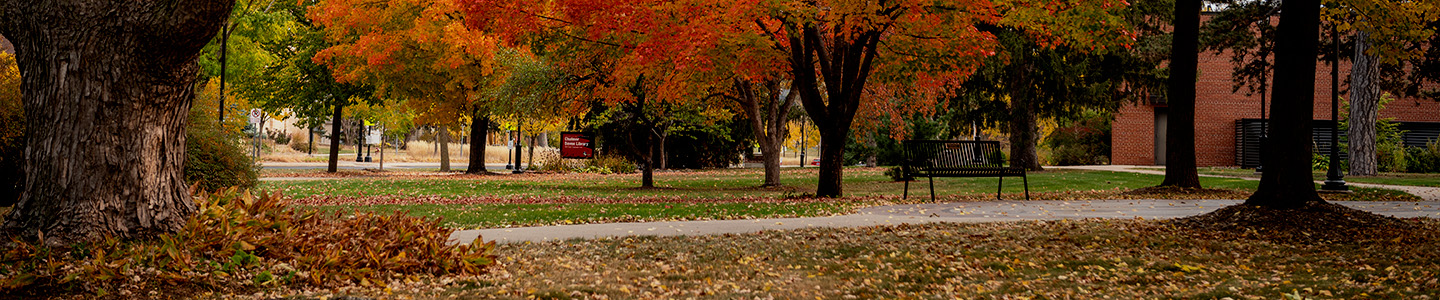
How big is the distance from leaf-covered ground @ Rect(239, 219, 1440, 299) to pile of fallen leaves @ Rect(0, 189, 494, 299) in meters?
0.35

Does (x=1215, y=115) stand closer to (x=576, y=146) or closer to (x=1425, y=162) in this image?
(x=1425, y=162)

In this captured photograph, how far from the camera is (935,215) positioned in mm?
11734

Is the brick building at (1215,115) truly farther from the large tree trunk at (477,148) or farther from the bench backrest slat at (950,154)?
the bench backrest slat at (950,154)

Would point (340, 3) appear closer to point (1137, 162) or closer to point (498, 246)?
point (498, 246)

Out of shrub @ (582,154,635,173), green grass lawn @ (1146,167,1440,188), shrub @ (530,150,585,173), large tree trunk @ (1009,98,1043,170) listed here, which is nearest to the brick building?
green grass lawn @ (1146,167,1440,188)

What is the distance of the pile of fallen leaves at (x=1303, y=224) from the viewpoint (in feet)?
27.6

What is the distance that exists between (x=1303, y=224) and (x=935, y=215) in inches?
154

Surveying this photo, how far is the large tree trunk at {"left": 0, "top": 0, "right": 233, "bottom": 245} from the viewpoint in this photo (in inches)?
224

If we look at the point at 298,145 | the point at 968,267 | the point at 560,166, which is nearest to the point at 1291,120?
the point at 968,267

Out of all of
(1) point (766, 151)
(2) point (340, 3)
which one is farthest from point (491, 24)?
(2) point (340, 3)

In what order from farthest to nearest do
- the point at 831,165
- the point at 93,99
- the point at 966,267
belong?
1. the point at 831,165
2. the point at 966,267
3. the point at 93,99

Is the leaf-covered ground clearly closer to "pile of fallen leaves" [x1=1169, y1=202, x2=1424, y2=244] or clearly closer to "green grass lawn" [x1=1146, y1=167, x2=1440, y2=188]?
"pile of fallen leaves" [x1=1169, y1=202, x2=1424, y2=244]

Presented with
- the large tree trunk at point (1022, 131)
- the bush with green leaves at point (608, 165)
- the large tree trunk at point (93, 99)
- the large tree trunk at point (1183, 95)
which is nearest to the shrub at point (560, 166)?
the bush with green leaves at point (608, 165)

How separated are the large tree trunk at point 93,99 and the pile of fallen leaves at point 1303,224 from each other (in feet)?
26.9
